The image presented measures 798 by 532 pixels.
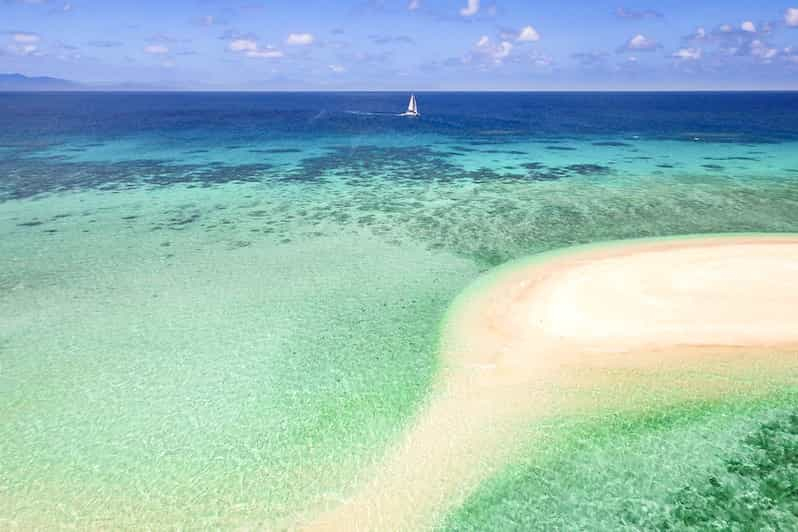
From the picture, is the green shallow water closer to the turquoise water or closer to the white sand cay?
the turquoise water

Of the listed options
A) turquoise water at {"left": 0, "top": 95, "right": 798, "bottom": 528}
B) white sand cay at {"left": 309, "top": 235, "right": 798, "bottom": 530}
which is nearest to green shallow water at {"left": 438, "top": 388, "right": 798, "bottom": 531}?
turquoise water at {"left": 0, "top": 95, "right": 798, "bottom": 528}

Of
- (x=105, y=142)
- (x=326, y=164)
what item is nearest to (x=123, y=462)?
(x=326, y=164)

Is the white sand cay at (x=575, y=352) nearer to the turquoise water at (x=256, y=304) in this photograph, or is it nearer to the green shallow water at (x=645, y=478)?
the green shallow water at (x=645, y=478)

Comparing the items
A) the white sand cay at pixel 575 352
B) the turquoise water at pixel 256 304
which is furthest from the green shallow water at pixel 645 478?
the white sand cay at pixel 575 352

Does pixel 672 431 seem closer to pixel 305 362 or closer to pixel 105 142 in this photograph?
pixel 305 362

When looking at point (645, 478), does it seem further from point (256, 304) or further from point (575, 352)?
point (256, 304)
